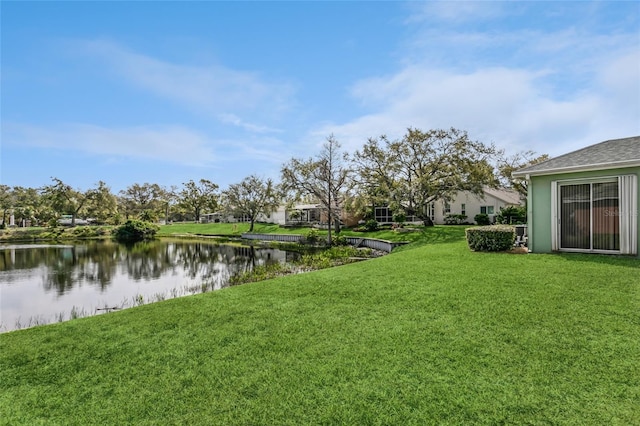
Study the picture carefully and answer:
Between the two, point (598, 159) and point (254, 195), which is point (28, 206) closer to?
point (254, 195)

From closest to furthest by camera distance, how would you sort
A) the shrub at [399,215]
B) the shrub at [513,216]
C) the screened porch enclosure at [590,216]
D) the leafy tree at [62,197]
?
1. the screened porch enclosure at [590,216]
2. the shrub at [513,216]
3. the shrub at [399,215]
4. the leafy tree at [62,197]

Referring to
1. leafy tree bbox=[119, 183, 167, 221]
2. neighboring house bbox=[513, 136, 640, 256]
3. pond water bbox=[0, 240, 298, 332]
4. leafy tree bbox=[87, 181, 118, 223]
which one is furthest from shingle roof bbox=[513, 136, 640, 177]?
leafy tree bbox=[119, 183, 167, 221]

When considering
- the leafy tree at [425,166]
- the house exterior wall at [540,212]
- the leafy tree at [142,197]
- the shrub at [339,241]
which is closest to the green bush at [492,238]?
the house exterior wall at [540,212]

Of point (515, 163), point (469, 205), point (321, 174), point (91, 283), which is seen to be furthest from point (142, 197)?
point (515, 163)

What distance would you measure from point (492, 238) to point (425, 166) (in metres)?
13.6

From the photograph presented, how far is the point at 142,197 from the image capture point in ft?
196

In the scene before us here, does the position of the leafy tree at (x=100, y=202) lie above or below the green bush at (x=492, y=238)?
above

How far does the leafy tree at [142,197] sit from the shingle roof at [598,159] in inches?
2327

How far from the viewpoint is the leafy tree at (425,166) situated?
21.6 meters

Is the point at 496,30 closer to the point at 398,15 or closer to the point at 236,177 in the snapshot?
the point at 398,15

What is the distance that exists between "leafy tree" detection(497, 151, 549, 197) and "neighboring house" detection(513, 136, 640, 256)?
1568 centimetres

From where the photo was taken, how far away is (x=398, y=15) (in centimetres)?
947

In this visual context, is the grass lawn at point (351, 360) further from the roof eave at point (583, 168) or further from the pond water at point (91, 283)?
the pond water at point (91, 283)

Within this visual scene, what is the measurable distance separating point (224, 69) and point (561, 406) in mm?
12892
